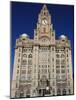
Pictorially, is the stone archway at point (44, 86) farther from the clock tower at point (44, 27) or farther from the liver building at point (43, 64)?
the clock tower at point (44, 27)

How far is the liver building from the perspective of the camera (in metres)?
2.40

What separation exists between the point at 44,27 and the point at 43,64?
1.09ft

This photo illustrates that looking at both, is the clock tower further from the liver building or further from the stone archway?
the stone archway

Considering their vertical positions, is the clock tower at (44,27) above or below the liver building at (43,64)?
above

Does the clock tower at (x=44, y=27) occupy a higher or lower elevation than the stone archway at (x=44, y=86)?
higher

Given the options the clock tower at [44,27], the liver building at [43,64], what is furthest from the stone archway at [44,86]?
the clock tower at [44,27]

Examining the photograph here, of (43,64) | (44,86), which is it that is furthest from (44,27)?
(44,86)

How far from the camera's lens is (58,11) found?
2.47m

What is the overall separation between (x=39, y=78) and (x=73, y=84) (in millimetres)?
325

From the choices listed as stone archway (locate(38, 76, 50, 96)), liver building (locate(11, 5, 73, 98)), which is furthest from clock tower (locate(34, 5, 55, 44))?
stone archway (locate(38, 76, 50, 96))

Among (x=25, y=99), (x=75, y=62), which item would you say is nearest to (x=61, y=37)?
(x=75, y=62)

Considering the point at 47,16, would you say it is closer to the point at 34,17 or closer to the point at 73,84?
the point at 34,17

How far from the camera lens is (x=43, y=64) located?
2439mm

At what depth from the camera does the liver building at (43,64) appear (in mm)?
2402
